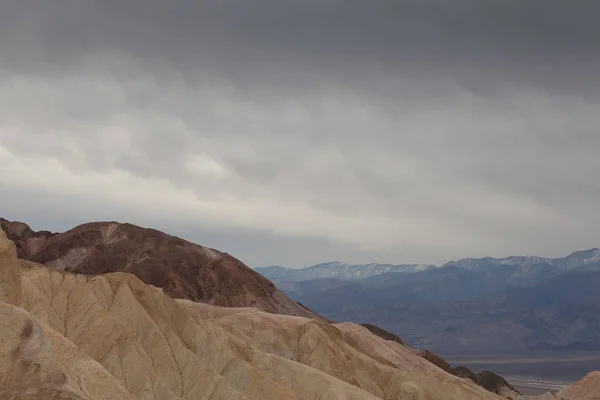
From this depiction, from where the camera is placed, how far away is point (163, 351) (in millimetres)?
62719

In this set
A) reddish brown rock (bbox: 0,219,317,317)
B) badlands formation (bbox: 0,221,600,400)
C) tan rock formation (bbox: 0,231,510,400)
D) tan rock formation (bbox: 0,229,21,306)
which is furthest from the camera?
reddish brown rock (bbox: 0,219,317,317)

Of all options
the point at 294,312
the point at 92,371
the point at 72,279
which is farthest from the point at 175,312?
the point at 294,312

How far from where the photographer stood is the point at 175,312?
2776 inches

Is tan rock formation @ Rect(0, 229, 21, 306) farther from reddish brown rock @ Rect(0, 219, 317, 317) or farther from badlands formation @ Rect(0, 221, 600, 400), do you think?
reddish brown rock @ Rect(0, 219, 317, 317)

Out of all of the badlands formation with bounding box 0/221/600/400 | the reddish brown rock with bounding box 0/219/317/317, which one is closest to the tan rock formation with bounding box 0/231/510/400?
the badlands formation with bounding box 0/221/600/400

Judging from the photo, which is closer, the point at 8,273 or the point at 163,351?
the point at 8,273

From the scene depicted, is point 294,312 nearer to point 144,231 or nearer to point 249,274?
point 249,274

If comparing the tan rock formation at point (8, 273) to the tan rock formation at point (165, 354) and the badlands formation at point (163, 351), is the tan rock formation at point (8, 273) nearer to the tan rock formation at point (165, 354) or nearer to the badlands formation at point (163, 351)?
the badlands formation at point (163, 351)

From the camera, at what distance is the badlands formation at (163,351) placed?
3500 centimetres

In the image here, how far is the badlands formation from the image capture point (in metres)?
35.0

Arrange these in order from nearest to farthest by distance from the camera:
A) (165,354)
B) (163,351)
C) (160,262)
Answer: (165,354)
(163,351)
(160,262)

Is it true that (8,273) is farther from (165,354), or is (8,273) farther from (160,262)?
(160,262)

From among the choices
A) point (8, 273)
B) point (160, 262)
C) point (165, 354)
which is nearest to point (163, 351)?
point (165, 354)

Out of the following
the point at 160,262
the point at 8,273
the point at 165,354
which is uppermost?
the point at 160,262
